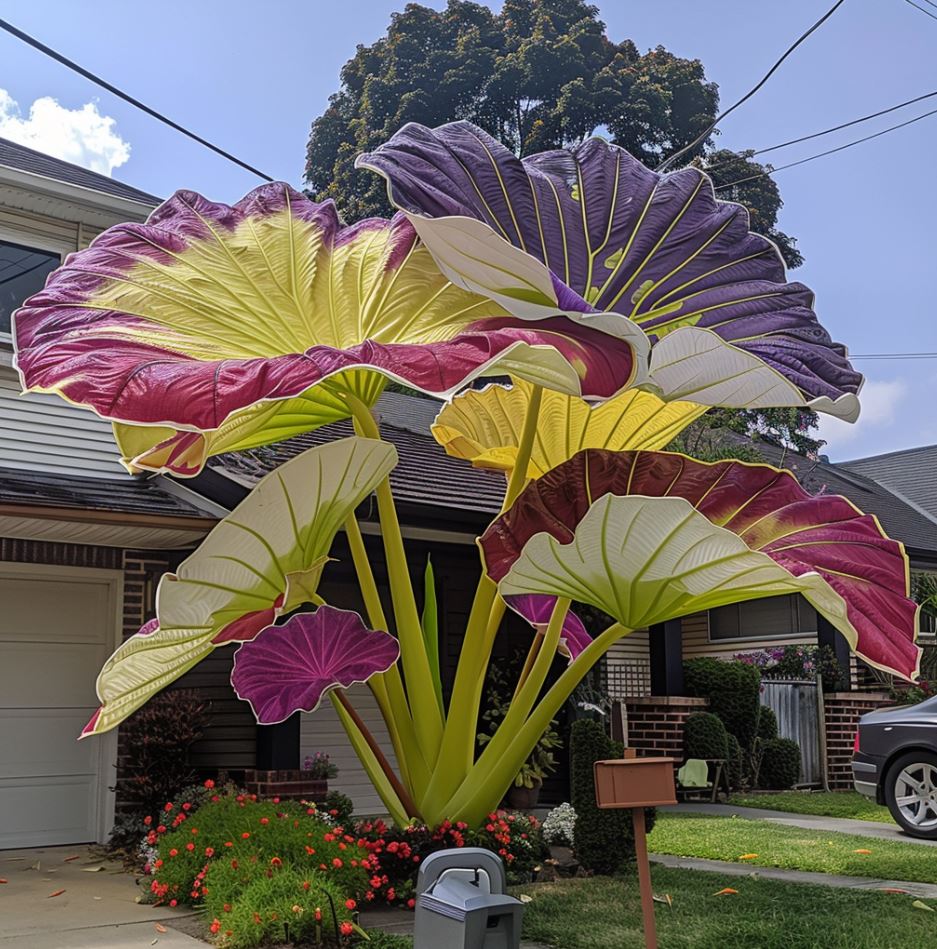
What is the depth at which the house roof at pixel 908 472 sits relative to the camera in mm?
23875

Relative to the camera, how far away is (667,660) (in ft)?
42.4

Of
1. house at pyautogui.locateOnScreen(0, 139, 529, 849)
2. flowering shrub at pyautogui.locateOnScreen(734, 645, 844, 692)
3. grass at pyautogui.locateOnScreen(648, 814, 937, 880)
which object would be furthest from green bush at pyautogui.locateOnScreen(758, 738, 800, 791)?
house at pyautogui.locateOnScreen(0, 139, 529, 849)

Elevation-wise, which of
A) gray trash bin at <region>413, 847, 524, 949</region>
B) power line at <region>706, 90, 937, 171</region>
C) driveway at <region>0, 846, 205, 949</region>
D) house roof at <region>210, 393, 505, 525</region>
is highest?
power line at <region>706, 90, 937, 171</region>

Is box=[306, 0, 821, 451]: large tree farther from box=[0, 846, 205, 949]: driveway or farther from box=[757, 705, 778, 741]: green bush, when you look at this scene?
box=[0, 846, 205, 949]: driveway

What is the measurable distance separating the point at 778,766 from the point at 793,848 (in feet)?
17.7

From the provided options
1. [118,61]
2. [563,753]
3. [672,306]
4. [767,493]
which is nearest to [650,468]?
[767,493]

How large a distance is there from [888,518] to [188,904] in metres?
17.3

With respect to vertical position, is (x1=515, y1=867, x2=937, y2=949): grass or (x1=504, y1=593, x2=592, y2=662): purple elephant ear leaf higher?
(x1=504, y1=593, x2=592, y2=662): purple elephant ear leaf

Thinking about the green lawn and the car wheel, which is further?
the car wheel

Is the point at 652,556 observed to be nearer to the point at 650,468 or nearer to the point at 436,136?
the point at 650,468

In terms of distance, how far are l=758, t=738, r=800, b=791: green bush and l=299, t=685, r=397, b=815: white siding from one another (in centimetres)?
560

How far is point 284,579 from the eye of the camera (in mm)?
6062

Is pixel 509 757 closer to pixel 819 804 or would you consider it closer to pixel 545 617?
pixel 545 617

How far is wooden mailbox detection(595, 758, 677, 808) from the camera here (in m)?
4.97
